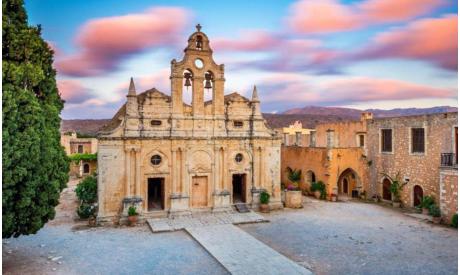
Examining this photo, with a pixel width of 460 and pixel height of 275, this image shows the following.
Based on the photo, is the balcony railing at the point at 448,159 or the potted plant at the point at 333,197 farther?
the potted plant at the point at 333,197

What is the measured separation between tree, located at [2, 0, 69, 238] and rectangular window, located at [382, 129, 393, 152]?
20173 mm

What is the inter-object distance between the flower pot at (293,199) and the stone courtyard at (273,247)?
2090 millimetres

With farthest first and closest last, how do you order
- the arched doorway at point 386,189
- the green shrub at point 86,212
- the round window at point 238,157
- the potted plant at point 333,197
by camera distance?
the potted plant at point 333,197, the arched doorway at point 386,189, the round window at point 238,157, the green shrub at point 86,212

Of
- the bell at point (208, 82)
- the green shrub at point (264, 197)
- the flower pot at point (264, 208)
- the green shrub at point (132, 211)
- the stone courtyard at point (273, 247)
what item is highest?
the bell at point (208, 82)

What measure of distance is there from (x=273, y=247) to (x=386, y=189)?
42.4 feet

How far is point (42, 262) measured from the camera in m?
12.8

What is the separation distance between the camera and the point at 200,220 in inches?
738

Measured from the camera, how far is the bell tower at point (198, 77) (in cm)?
2009

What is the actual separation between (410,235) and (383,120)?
33.0ft

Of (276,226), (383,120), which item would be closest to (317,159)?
(383,120)

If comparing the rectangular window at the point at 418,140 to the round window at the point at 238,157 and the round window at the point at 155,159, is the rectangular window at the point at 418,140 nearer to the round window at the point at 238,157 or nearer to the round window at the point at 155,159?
the round window at the point at 238,157

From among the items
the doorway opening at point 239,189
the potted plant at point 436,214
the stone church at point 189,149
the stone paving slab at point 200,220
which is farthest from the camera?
the doorway opening at point 239,189

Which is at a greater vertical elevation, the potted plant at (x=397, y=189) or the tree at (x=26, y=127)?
the tree at (x=26, y=127)

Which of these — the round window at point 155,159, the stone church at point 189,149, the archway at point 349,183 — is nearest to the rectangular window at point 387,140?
the archway at point 349,183
